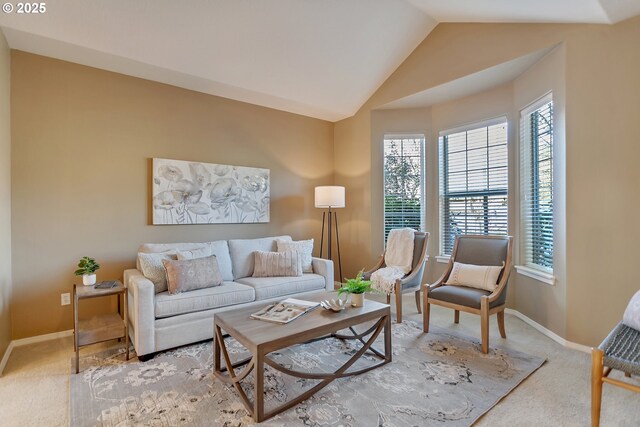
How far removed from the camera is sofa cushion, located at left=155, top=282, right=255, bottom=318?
2.76m

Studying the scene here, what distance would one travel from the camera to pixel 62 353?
9.17 feet

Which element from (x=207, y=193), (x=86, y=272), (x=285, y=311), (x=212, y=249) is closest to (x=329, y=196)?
(x=207, y=193)

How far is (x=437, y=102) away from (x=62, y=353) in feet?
16.6

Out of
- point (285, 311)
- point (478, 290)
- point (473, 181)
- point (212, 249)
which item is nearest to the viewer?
point (285, 311)

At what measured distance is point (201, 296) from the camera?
9.66ft

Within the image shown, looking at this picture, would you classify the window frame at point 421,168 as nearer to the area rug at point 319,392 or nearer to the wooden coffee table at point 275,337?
the area rug at point 319,392

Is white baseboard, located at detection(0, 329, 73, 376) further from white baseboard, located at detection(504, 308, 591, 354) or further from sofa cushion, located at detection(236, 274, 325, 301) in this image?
white baseboard, located at detection(504, 308, 591, 354)

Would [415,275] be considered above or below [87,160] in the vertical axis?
below

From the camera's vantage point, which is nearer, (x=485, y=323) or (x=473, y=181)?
(x=485, y=323)

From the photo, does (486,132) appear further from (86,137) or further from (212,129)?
(86,137)

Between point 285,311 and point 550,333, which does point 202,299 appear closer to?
point 285,311

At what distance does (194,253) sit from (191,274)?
1.31 feet

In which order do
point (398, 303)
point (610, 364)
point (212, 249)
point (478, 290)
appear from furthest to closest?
point (212, 249)
point (398, 303)
point (478, 290)
point (610, 364)

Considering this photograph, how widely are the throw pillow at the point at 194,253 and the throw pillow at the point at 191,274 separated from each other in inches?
6.4
